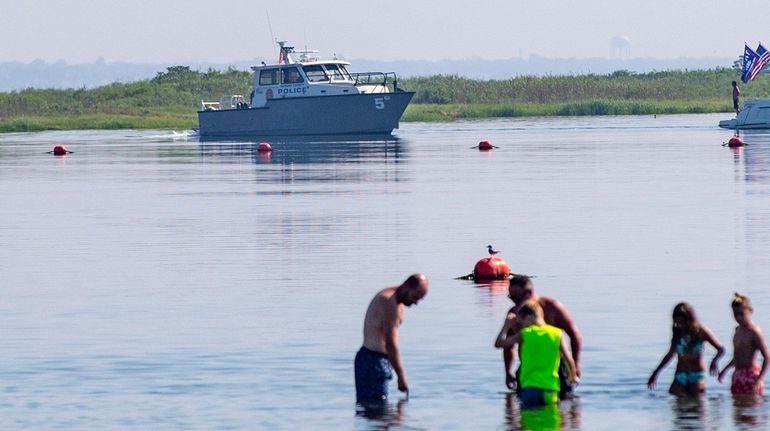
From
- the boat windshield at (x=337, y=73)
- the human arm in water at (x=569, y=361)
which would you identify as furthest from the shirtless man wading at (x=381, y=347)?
the boat windshield at (x=337, y=73)

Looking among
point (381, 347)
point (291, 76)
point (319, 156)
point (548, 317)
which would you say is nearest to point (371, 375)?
point (381, 347)

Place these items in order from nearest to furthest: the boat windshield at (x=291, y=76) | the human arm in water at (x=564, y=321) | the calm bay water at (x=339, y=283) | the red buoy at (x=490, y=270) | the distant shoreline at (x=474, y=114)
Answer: the human arm in water at (x=564, y=321)
the calm bay water at (x=339, y=283)
the red buoy at (x=490, y=270)
the boat windshield at (x=291, y=76)
the distant shoreline at (x=474, y=114)

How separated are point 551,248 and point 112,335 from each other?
9.62 metres

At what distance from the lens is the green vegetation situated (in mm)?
111938

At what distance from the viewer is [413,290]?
1527 centimetres

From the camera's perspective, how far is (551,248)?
28.4m

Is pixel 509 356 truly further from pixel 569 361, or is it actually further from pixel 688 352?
pixel 688 352

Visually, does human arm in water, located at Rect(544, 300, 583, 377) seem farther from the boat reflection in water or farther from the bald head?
the boat reflection in water

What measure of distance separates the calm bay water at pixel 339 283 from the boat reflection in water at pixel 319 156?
0.50 meters

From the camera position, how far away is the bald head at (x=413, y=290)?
1522 cm

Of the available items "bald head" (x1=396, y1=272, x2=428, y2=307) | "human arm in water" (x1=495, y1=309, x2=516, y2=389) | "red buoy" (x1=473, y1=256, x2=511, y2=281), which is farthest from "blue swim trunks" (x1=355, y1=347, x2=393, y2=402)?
"red buoy" (x1=473, y1=256, x2=511, y2=281)

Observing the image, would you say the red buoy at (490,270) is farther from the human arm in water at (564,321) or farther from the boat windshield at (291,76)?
the boat windshield at (291,76)

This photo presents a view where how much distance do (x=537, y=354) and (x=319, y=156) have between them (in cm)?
4871

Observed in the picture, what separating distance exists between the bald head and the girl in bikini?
88.8 inches
